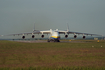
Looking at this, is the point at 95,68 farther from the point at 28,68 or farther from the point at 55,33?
the point at 55,33

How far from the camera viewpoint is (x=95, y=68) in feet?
32.6

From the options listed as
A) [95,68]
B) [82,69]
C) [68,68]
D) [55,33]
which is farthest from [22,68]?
[55,33]

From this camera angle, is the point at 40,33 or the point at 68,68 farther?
the point at 40,33

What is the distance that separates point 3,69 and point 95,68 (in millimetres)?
5321

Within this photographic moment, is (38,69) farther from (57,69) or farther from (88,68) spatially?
(88,68)

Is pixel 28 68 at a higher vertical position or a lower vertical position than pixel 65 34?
lower

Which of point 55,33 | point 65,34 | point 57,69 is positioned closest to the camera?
point 57,69

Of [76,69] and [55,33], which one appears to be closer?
[76,69]

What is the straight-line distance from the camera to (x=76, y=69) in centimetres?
959

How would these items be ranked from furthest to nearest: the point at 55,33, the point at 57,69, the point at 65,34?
the point at 65,34 → the point at 55,33 → the point at 57,69

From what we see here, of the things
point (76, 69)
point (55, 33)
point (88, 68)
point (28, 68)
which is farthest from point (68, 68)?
point (55, 33)

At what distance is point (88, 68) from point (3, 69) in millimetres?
4903

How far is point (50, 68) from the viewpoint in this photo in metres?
9.82

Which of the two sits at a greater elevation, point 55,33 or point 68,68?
point 55,33
